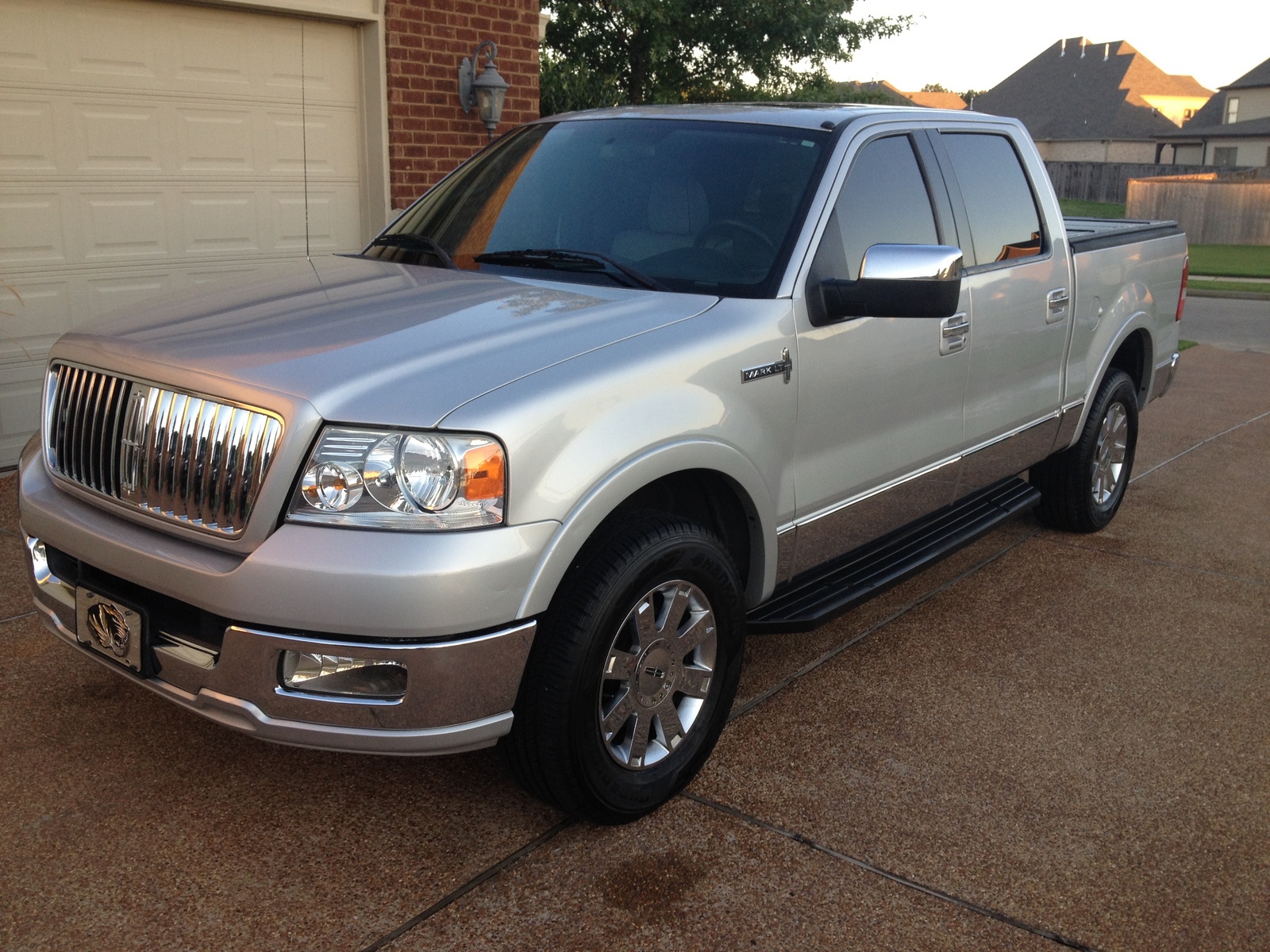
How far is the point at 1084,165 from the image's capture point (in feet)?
184

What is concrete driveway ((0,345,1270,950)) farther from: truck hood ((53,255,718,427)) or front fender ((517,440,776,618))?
truck hood ((53,255,718,427))

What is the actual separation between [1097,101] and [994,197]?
76.8 m

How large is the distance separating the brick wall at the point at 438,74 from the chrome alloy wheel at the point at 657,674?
600 centimetres

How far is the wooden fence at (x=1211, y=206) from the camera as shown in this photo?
124 ft

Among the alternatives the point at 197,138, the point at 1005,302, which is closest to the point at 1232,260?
the point at 197,138

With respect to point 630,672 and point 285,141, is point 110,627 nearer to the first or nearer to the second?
point 630,672

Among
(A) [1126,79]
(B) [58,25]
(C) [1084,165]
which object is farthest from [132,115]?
(A) [1126,79]

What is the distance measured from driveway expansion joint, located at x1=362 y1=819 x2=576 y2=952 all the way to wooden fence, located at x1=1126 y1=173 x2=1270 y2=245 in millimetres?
38310

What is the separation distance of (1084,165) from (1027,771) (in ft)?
189

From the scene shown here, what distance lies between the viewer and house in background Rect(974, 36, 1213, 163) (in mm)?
72000

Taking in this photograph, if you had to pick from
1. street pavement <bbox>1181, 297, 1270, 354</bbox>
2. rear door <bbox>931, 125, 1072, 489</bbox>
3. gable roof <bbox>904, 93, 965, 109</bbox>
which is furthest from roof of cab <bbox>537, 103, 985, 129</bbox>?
gable roof <bbox>904, 93, 965, 109</bbox>

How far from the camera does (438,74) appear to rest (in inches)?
352

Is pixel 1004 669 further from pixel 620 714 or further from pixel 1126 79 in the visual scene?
pixel 1126 79

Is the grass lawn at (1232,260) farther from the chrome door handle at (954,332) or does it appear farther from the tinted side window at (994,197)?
the chrome door handle at (954,332)
